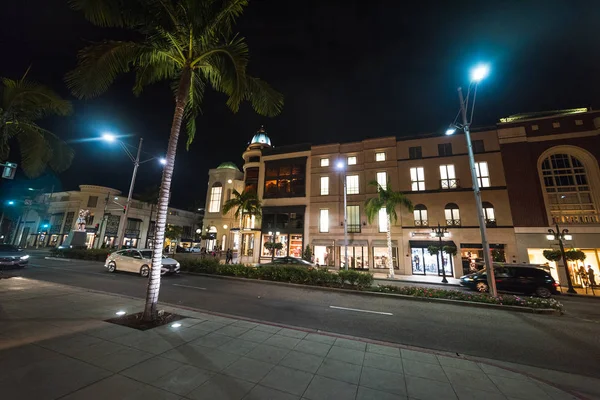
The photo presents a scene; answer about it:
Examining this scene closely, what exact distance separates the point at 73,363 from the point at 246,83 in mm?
8345

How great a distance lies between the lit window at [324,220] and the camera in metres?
29.8

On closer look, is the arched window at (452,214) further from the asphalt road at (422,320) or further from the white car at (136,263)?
the white car at (136,263)

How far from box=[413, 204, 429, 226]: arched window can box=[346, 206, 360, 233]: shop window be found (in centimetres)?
636

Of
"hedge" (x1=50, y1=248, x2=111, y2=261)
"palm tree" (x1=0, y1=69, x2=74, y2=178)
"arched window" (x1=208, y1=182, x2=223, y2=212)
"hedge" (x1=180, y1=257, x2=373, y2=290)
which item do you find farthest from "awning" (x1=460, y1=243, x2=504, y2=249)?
"arched window" (x1=208, y1=182, x2=223, y2=212)

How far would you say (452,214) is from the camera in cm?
2522

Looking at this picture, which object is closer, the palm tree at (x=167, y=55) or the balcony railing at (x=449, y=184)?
the palm tree at (x=167, y=55)

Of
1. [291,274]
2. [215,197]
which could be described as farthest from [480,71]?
[215,197]

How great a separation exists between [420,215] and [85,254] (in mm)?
34973

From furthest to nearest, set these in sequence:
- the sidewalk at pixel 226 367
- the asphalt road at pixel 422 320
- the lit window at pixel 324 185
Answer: the lit window at pixel 324 185
the asphalt road at pixel 422 320
the sidewalk at pixel 226 367

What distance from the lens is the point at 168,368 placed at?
4.20 metres

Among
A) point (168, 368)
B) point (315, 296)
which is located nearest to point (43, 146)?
point (168, 368)

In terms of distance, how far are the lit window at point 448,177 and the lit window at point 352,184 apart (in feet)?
30.5

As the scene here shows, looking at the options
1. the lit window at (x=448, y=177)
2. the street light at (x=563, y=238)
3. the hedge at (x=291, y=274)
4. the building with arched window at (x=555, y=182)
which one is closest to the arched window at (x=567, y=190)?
the building with arched window at (x=555, y=182)

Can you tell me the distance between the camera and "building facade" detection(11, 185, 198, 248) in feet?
158
